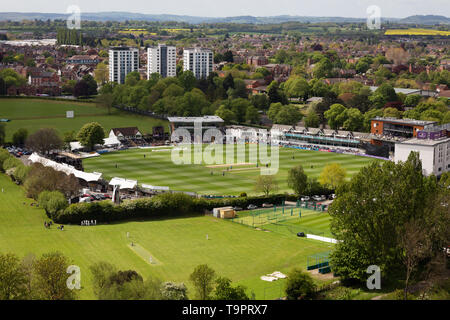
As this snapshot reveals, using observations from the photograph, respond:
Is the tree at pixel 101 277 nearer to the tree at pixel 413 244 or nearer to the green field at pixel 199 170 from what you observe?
the tree at pixel 413 244

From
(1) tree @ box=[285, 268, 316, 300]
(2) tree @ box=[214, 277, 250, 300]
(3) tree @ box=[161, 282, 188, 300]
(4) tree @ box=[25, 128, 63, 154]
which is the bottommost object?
(1) tree @ box=[285, 268, 316, 300]

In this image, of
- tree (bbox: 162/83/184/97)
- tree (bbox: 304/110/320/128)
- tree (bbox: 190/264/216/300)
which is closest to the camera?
tree (bbox: 190/264/216/300)

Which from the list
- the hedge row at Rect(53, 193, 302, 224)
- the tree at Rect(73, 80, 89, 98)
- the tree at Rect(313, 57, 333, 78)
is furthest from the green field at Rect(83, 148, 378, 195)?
the tree at Rect(313, 57, 333, 78)

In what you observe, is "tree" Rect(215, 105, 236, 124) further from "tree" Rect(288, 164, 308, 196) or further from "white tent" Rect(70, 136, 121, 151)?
"tree" Rect(288, 164, 308, 196)

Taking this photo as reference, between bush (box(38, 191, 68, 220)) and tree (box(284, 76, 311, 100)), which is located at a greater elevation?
tree (box(284, 76, 311, 100))

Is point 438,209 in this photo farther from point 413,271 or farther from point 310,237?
point 310,237

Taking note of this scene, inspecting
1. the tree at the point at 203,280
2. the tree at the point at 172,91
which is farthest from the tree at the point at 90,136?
the tree at the point at 203,280
